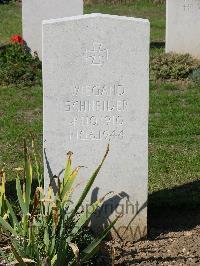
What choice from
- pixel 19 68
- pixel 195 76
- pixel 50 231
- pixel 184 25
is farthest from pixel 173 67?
pixel 50 231

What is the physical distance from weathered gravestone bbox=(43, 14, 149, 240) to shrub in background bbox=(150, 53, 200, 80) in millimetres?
5793

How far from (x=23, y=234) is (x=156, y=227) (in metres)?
1.58

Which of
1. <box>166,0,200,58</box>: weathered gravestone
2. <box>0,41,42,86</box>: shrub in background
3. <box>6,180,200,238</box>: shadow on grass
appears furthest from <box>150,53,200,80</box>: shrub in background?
<box>6,180,200,238</box>: shadow on grass

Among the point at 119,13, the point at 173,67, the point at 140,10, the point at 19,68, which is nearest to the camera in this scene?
the point at 19,68

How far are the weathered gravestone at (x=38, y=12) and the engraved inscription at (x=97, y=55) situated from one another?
687 centimetres

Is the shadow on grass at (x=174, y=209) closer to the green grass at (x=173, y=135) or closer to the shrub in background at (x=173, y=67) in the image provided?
the green grass at (x=173, y=135)

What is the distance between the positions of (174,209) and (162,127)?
2.54m

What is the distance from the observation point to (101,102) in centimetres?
536

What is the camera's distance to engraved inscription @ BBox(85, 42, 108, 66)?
5.19m

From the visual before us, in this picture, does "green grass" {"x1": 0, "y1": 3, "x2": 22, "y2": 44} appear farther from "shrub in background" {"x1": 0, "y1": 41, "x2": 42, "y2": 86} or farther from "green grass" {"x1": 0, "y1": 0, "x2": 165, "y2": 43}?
"shrub in background" {"x1": 0, "y1": 41, "x2": 42, "y2": 86}

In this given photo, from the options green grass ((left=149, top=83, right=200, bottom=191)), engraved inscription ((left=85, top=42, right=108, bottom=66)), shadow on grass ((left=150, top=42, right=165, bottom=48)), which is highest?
shadow on grass ((left=150, top=42, right=165, bottom=48))

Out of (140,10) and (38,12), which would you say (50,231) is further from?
(140,10)

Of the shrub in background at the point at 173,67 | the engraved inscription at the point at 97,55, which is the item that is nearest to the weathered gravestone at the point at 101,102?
the engraved inscription at the point at 97,55

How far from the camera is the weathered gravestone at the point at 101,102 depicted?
5180mm
